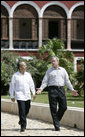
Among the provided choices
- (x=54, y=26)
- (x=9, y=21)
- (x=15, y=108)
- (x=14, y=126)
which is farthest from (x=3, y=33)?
(x=14, y=126)

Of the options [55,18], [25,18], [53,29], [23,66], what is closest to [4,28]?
[25,18]

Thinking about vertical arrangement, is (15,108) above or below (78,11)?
below

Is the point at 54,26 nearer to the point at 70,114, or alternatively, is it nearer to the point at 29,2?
the point at 29,2

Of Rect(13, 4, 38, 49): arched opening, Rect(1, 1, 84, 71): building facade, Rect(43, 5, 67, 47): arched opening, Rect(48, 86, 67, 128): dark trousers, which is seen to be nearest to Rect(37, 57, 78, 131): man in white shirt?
Rect(48, 86, 67, 128): dark trousers

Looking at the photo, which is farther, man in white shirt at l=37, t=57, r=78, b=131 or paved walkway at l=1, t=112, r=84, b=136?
man in white shirt at l=37, t=57, r=78, b=131

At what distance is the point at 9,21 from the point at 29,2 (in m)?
2.22

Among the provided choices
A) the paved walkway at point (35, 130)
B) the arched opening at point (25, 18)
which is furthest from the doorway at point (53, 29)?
the paved walkway at point (35, 130)

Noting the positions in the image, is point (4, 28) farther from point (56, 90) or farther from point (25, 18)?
point (56, 90)

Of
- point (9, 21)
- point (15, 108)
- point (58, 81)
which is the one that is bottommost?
point (15, 108)

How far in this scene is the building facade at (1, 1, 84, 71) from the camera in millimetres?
36906

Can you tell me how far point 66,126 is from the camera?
12.4 m

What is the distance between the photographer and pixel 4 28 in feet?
122

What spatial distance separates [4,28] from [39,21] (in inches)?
112

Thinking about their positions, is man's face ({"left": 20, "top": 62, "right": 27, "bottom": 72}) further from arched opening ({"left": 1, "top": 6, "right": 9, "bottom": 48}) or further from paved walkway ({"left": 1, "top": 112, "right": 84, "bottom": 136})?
Answer: arched opening ({"left": 1, "top": 6, "right": 9, "bottom": 48})
